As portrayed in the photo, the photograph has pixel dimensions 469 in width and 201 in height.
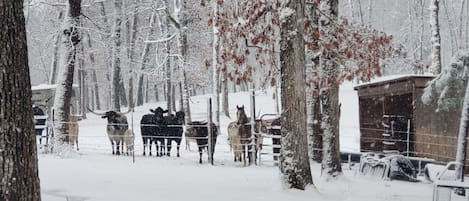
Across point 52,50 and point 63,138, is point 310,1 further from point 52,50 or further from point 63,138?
point 52,50

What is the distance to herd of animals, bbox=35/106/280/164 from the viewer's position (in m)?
14.5

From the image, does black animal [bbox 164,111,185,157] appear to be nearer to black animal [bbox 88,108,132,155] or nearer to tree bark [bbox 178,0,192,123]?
black animal [bbox 88,108,132,155]

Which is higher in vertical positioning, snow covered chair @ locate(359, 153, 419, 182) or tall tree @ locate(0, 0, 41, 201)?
tall tree @ locate(0, 0, 41, 201)

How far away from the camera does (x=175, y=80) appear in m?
31.8

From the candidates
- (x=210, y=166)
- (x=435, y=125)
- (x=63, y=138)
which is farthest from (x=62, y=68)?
(x=435, y=125)

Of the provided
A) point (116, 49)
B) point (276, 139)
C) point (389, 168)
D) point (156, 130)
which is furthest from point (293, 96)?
point (116, 49)

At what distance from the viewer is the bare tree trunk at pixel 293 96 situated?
8.23 meters

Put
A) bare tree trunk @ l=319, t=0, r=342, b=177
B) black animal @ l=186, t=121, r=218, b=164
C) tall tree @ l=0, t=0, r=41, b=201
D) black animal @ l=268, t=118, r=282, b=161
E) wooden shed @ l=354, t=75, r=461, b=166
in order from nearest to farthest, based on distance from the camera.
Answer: tall tree @ l=0, t=0, r=41, b=201 → bare tree trunk @ l=319, t=0, r=342, b=177 → wooden shed @ l=354, t=75, r=461, b=166 → black animal @ l=186, t=121, r=218, b=164 → black animal @ l=268, t=118, r=282, b=161

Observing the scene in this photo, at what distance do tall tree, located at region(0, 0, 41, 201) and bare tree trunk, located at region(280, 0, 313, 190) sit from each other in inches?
165

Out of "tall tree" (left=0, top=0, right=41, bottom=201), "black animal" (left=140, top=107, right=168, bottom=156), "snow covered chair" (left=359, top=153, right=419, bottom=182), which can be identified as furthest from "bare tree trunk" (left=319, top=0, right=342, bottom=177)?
"black animal" (left=140, top=107, right=168, bottom=156)

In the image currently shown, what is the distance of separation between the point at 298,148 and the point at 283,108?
0.66 m

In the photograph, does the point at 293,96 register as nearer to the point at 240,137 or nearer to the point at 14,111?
the point at 14,111

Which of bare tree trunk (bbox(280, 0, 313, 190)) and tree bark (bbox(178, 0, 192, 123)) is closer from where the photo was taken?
bare tree trunk (bbox(280, 0, 313, 190))

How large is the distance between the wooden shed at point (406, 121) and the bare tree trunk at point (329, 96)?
14.8 ft
